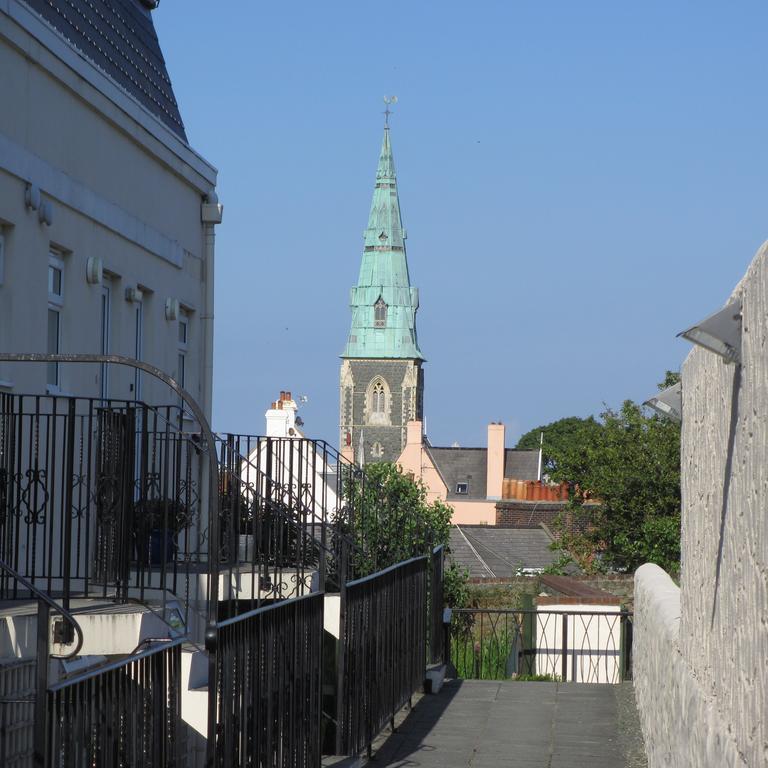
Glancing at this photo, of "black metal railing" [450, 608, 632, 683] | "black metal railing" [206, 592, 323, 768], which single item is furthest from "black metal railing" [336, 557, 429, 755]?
"black metal railing" [450, 608, 632, 683]

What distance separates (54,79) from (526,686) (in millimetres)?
8352

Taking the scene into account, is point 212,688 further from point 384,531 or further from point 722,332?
point 384,531

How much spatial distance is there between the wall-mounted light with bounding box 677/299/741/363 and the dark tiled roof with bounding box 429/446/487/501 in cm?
9061

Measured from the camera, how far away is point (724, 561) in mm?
5934

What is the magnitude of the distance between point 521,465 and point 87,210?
86.2 meters

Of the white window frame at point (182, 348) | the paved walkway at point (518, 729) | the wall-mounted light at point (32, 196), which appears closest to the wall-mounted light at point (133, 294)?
the white window frame at point (182, 348)

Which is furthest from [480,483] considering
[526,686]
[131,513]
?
[131,513]

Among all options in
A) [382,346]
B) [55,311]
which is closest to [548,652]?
[55,311]

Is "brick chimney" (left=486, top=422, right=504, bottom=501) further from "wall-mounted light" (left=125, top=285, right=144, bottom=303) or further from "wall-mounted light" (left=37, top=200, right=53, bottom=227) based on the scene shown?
"wall-mounted light" (left=37, top=200, right=53, bottom=227)

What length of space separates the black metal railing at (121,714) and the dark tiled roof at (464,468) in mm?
89446

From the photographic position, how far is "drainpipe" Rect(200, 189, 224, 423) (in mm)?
18047

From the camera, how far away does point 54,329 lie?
13.5 metres

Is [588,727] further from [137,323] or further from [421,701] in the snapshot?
[137,323]

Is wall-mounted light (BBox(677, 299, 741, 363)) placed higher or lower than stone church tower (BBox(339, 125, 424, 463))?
lower
